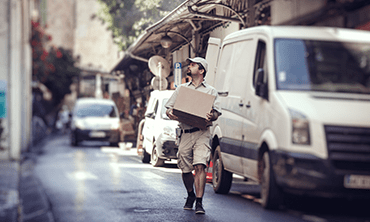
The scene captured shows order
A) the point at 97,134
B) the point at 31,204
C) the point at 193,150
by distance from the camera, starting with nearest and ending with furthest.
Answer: the point at 193,150 → the point at 97,134 → the point at 31,204

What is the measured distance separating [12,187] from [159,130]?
8767mm

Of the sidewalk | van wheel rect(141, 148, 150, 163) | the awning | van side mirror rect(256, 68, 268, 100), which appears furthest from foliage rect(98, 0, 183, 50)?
the sidewalk

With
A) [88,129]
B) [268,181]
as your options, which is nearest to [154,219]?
[88,129]

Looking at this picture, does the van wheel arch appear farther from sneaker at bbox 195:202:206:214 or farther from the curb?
the curb

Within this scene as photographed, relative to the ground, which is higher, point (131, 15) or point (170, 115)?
point (131, 15)

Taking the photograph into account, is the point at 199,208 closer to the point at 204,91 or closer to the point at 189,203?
the point at 189,203

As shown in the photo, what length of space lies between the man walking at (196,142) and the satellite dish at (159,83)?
0.61 feet

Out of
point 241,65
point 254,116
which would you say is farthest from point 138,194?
point 254,116

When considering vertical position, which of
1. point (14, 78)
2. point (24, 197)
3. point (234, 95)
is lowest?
point (24, 197)

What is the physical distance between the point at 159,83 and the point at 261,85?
4.28ft

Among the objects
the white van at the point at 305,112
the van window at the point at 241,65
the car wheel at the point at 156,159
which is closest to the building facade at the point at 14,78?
the car wheel at the point at 156,159

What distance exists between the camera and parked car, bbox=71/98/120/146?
433cm

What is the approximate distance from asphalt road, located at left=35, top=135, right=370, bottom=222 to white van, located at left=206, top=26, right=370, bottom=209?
12 cm

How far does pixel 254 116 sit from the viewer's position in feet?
9.14
